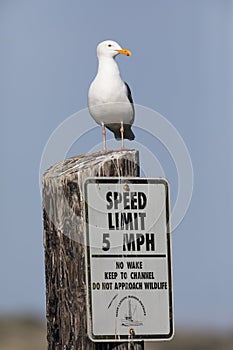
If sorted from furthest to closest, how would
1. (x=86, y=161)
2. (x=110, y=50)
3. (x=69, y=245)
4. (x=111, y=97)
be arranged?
(x=110, y=50) → (x=111, y=97) → (x=86, y=161) → (x=69, y=245)

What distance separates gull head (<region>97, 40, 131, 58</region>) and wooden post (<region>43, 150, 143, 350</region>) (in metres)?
1.10

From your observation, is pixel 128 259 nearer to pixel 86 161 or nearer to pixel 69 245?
pixel 69 245

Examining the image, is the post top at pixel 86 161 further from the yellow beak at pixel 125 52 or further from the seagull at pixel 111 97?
the yellow beak at pixel 125 52

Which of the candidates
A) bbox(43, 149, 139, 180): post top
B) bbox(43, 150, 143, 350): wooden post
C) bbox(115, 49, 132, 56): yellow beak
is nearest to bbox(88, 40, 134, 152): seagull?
bbox(115, 49, 132, 56): yellow beak

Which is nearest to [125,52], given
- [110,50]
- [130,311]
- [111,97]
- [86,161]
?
[110,50]

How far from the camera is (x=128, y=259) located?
110 inches

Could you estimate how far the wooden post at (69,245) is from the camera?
8.93 feet

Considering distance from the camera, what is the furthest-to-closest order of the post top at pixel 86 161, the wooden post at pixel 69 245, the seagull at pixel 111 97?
the seagull at pixel 111 97 → the post top at pixel 86 161 → the wooden post at pixel 69 245

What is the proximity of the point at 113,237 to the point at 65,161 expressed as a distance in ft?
1.34

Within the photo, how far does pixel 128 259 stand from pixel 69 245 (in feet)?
0.70

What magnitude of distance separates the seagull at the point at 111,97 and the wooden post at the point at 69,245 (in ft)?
0.84

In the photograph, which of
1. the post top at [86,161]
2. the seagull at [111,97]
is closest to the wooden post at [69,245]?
the post top at [86,161]

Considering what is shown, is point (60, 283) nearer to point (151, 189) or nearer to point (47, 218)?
point (47, 218)

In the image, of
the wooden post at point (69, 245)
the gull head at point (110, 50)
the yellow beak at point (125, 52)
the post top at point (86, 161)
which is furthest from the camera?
the yellow beak at point (125, 52)
